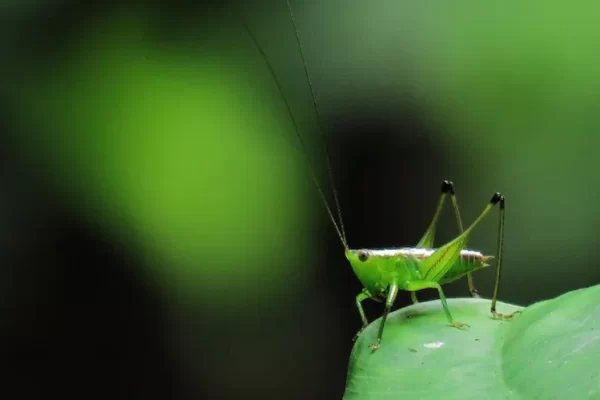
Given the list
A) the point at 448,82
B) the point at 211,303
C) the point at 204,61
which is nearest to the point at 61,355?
the point at 211,303

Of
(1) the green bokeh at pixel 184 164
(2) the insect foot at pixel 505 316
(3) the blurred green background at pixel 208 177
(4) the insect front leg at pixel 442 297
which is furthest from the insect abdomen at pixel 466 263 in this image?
(1) the green bokeh at pixel 184 164

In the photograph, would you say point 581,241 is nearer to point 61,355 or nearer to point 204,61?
point 204,61

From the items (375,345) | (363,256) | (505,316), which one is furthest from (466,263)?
(375,345)

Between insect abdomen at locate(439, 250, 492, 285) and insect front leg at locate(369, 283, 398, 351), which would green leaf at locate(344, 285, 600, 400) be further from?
insect abdomen at locate(439, 250, 492, 285)

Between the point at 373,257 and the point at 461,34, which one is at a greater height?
the point at 461,34

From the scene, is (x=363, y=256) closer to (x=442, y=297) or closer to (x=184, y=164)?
(x=442, y=297)

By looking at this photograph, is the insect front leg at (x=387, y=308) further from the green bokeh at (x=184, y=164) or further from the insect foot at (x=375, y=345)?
the green bokeh at (x=184, y=164)
